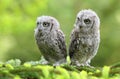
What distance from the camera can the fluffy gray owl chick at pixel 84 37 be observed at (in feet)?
10.5

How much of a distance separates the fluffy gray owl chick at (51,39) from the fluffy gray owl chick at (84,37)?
53 millimetres

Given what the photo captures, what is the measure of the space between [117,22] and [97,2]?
2.03ft

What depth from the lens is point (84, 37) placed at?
10.7 ft

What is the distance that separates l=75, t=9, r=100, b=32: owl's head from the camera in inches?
125

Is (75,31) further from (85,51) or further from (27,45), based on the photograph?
(27,45)

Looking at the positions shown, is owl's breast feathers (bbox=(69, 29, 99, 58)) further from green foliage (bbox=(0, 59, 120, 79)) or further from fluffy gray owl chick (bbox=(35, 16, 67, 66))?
green foliage (bbox=(0, 59, 120, 79))

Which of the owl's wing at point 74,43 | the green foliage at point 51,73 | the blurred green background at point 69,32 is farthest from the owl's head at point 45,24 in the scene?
the blurred green background at point 69,32

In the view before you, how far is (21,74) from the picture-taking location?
106 inches

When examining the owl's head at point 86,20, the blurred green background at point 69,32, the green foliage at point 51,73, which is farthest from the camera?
the blurred green background at point 69,32

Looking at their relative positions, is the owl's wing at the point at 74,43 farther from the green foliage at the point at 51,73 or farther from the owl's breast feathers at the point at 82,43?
the green foliage at the point at 51,73

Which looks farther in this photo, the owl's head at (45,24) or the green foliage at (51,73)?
the owl's head at (45,24)

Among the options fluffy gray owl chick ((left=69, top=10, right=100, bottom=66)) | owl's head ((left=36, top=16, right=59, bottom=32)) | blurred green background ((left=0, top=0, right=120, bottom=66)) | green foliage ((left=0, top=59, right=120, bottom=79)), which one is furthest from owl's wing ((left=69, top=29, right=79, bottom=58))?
blurred green background ((left=0, top=0, right=120, bottom=66))

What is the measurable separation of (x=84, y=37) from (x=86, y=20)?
0.10 m

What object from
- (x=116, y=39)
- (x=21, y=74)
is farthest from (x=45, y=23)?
(x=116, y=39)
